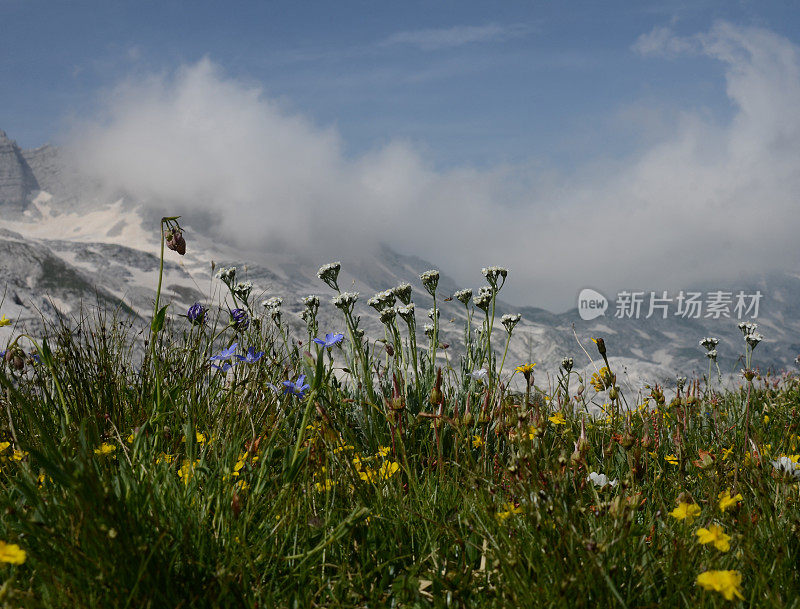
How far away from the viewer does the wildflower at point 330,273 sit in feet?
14.5

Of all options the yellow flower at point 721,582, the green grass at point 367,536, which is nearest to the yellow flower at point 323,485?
the green grass at point 367,536

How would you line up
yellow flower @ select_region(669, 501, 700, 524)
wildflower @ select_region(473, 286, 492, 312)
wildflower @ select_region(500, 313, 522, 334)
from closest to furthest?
1. yellow flower @ select_region(669, 501, 700, 524)
2. wildflower @ select_region(473, 286, 492, 312)
3. wildflower @ select_region(500, 313, 522, 334)

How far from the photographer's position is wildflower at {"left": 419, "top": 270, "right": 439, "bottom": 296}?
4.70m

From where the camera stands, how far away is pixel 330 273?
4516mm

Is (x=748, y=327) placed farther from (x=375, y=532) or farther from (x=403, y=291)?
(x=375, y=532)

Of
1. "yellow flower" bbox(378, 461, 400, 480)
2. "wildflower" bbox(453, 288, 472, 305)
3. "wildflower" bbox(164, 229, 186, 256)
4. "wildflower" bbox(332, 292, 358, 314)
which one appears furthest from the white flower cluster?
"yellow flower" bbox(378, 461, 400, 480)

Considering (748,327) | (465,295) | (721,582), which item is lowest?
(721,582)

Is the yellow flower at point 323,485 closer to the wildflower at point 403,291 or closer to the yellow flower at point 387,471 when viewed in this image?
the yellow flower at point 387,471

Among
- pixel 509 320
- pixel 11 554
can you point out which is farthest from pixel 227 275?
pixel 11 554

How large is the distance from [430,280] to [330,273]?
2.84 feet

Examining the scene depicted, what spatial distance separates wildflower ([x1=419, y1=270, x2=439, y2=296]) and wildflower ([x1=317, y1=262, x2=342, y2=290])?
71 cm

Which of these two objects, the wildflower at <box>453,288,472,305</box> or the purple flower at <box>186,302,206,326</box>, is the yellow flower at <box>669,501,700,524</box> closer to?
the purple flower at <box>186,302,206,326</box>

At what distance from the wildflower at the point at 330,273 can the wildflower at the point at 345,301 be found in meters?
0.24

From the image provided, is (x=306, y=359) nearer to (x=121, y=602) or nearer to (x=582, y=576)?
(x=121, y=602)
